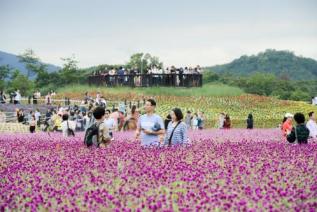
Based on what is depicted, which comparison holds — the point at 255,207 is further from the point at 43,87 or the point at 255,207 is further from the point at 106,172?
the point at 43,87

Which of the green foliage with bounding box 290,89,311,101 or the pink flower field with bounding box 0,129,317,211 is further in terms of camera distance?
the green foliage with bounding box 290,89,311,101

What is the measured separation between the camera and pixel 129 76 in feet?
162

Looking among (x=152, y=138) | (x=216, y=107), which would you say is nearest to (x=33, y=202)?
(x=152, y=138)

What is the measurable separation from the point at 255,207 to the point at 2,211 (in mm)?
2808

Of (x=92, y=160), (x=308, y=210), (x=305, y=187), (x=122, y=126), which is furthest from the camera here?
(x=122, y=126)

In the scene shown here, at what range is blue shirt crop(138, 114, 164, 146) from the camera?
1273 centimetres

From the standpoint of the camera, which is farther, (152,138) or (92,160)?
(152,138)

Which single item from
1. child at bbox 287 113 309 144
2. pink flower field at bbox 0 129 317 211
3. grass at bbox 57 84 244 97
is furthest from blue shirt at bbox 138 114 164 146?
grass at bbox 57 84 244 97

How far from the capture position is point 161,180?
8.83 metres

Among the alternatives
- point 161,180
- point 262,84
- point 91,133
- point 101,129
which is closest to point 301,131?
point 101,129

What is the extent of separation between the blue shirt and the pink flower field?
0.26 metres

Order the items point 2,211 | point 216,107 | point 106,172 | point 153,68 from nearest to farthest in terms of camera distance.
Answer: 1. point 2,211
2. point 106,172
3. point 216,107
4. point 153,68

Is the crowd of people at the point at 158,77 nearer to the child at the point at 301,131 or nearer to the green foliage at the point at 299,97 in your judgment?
the green foliage at the point at 299,97

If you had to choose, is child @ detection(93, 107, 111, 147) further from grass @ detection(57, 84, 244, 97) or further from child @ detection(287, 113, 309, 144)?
grass @ detection(57, 84, 244, 97)
